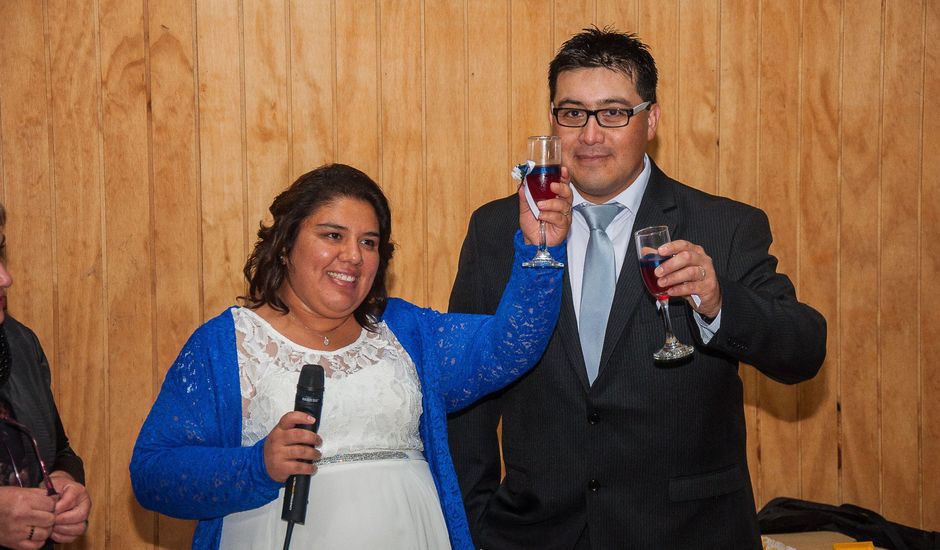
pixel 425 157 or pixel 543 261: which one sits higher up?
pixel 425 157

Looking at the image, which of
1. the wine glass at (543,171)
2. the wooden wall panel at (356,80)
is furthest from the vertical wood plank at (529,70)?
the wine glass at (543,171)

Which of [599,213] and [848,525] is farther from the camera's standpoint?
[848,525]

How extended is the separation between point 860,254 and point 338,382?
2.28 m

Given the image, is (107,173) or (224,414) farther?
(107,173)

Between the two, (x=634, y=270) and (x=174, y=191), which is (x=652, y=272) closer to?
(x=634, y=270)

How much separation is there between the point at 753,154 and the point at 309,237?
1.91 meters

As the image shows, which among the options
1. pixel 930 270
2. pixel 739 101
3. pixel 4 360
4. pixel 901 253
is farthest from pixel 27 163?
pixel 930 270

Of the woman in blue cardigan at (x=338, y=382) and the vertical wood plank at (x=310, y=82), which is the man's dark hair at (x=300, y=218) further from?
the vertical wood plank at (x=310, y=82)

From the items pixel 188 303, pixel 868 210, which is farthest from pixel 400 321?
pixel 868 210

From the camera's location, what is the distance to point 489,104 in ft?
10.9

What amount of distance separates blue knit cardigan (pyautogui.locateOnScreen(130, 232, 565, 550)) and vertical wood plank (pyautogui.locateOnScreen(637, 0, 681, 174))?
1352mm

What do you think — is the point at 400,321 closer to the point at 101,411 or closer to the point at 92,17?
the point at 101,411

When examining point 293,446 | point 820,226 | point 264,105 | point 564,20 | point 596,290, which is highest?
point 564,20

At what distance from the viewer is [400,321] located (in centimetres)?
241
